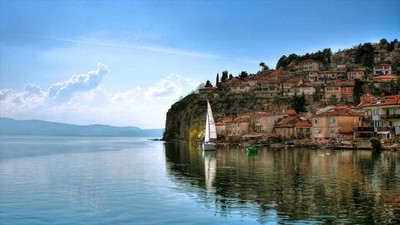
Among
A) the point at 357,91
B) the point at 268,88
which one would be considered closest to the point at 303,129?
the point at 357,91

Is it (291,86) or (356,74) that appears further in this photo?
(291,86)

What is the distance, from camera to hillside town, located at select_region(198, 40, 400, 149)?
93125 mm

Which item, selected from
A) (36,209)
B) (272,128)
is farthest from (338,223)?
(272,128)

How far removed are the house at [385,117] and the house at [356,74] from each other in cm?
6540

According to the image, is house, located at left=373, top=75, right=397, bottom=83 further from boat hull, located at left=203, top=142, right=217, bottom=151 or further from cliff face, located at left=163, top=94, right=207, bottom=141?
boat hull, located at left=203, top=142, right=217, bottom=151

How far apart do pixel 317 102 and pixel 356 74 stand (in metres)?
24.6

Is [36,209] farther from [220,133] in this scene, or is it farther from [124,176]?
[220,133]

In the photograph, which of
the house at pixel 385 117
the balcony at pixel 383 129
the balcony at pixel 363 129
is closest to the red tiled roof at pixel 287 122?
the balcony at pixel 363 129

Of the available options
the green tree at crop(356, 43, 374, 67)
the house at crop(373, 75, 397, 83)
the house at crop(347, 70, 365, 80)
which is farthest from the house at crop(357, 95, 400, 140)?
the green tree at crop(356, 43, 374, 67)

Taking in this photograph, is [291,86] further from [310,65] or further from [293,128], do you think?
[293,128]

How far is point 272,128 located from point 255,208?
96.1 m

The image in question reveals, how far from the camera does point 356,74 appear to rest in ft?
510

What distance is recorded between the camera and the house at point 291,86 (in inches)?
6095

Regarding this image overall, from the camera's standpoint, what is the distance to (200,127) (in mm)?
160500
